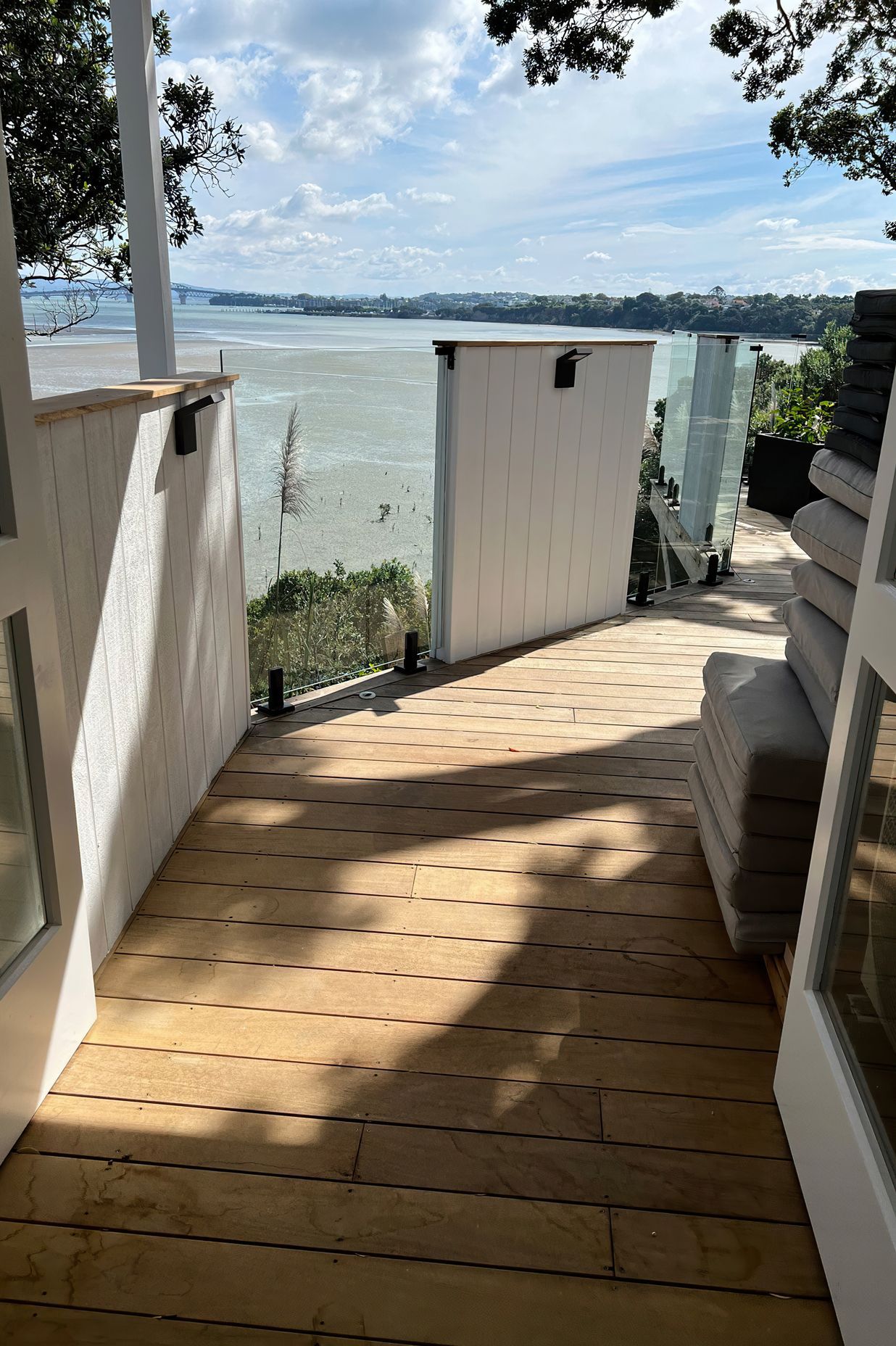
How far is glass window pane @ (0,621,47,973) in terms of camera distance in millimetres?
1426

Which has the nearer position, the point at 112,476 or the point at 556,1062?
the point at 556,1062

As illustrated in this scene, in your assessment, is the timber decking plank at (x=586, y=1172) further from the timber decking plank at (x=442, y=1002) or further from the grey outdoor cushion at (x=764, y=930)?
the grey outdoor cushion at (x=764, y=930)

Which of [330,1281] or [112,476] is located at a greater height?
[112,476]

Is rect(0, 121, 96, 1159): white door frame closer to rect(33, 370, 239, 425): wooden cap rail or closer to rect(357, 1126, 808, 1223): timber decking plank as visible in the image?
rect(33, 370, 239, 425): wooden cap rail

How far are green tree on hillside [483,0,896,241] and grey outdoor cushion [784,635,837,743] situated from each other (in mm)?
6400

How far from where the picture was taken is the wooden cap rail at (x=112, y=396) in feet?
5.34

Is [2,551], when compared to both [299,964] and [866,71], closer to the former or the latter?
[299,964]

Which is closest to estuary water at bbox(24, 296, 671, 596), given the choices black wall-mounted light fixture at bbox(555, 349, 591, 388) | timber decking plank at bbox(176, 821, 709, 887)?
black wall-mounted light fixture at bbox(555, 349, 591, 388)

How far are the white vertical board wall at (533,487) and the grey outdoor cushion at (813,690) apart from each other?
1726 mm

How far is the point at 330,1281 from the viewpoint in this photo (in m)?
1.29

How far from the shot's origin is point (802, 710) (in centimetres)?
203

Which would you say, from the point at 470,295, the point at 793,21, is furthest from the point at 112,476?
the point at 793,21

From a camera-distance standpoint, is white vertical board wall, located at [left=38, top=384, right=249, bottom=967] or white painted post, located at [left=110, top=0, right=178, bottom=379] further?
white painted post, located at [left=110, top=0, right=178, bottom=379]

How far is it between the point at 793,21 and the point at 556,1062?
8.27 meters
